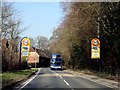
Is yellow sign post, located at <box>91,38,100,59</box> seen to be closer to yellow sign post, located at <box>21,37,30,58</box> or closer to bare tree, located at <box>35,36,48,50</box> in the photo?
yellow sign post, located at <box>21,37,30,58</box>

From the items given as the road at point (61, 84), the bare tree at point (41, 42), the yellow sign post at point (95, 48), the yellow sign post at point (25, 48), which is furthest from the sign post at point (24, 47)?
the bare tree at point (41, 42)

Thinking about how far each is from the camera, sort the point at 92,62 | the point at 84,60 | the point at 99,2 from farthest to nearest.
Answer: the point at 84,60, the point at 92,62, the point at 99,2

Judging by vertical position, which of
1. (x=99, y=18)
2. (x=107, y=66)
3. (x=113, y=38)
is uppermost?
(x=99, y=18)

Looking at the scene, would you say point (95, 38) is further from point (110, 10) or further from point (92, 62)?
point (92, 62)

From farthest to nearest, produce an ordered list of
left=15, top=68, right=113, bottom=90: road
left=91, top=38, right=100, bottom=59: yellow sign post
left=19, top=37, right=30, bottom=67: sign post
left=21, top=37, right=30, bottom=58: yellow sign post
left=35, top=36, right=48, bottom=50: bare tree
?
1. left=35, top=36, right=48, bottom=50: bare tree
2. left=19, top=37, right=30, bottom=67: sign post
3. left=21, top=37, right=30, bottom=58: yellow sign post
4. left=91, top=38, right=100, bottom=59: yellow sign post
5. left=15, top=68, right=113, bottom=90: road

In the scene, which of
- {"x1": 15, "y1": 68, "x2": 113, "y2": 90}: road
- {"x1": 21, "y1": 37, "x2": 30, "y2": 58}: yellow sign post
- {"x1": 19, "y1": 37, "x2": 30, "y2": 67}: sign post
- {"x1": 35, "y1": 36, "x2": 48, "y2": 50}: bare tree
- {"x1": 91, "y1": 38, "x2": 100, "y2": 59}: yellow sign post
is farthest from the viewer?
{"x1": 35, "y1": 36, "x2": 48, "y2": 50}: bare tree

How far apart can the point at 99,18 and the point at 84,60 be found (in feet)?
99.2

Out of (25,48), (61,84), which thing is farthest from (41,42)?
(61,84)

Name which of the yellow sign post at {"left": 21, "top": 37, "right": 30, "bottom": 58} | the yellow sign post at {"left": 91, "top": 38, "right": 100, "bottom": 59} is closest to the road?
the yellow sign post at {"left": 91, "top": 38, "right": 100, "bottom": 59}

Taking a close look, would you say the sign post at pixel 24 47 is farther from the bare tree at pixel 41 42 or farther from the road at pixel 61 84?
the bare tree at pixel 41 42

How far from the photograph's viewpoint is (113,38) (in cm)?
3762

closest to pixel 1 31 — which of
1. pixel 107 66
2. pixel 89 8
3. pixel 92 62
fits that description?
pixel 89 8

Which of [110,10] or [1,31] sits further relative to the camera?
[110,10]

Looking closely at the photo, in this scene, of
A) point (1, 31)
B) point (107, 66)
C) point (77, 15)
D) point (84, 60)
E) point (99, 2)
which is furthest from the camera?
point (84, 60)
